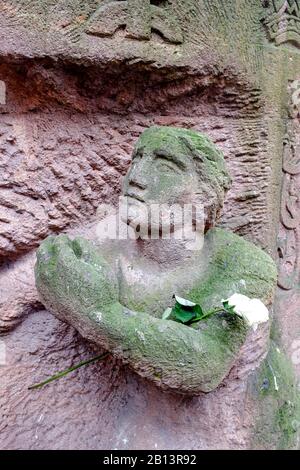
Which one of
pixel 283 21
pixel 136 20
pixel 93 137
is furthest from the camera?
pixel 283 21

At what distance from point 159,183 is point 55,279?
1.14 feet

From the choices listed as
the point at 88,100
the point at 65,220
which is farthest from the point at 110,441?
the point at 88,100

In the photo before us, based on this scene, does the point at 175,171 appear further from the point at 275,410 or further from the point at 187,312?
the point at 275,410

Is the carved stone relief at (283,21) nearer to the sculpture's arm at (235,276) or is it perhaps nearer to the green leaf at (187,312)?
the sculpture's arm at (235,276)

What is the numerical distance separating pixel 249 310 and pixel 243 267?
19 cm

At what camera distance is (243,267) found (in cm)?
123

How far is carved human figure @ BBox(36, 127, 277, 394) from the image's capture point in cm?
106

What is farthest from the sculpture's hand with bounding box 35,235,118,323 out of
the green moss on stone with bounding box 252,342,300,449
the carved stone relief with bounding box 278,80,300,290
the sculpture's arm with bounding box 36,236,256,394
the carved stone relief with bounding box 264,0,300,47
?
the carved stone relief with bounding box 264,0,300,47

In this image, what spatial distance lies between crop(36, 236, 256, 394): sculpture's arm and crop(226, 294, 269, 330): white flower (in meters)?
0.11

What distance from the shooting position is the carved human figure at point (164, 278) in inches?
41.9

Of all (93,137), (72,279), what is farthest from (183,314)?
(93,137)

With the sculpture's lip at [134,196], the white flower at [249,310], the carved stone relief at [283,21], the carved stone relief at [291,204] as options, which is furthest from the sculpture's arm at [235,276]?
the carved stone relief at [283,21]

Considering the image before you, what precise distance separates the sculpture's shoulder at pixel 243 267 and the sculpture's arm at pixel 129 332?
0.18 metres

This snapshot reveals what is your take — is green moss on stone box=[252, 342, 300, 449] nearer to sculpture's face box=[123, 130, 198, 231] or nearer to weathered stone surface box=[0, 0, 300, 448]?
weathered stone surface box=[0, 0, 300, 448]
